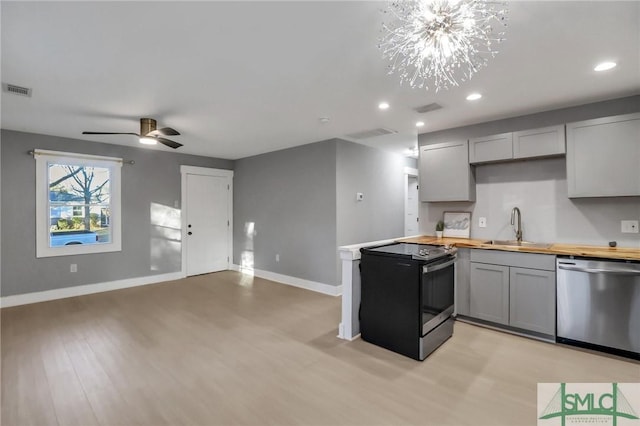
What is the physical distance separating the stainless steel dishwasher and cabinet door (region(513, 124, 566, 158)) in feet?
3.89

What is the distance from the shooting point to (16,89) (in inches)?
108

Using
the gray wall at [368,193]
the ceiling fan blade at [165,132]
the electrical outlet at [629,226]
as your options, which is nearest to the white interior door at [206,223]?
the ceiling fan blade at [165,132]

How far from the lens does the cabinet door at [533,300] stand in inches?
Answer: 116

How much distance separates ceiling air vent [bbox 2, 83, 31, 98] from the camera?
2.67 m

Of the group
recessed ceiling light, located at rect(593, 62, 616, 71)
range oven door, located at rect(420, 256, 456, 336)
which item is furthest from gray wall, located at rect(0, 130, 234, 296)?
recessed ceiling light, located at rect(593, 62, 616, 71)

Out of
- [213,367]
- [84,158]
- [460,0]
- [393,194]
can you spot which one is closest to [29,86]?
[84,158]

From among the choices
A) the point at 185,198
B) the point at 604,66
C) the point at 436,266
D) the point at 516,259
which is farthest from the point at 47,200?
the point at 604,66

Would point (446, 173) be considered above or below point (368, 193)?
above

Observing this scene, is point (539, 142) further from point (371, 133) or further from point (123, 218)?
point (123, 218)

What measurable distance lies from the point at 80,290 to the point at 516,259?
20.1 feet

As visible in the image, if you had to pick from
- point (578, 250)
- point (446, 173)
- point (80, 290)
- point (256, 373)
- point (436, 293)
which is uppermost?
point (446, 173)

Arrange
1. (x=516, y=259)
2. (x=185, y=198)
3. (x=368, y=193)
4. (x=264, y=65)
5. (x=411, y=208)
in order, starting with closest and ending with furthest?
(x=264, y=65)
(x=516, y=259)
(x=368, y=193)
(x=185, y=198)
(x=411, y=208)

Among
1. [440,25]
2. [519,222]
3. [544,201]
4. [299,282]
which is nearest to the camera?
[440,25]

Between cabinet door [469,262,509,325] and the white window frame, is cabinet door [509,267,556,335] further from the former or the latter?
the white window frame
